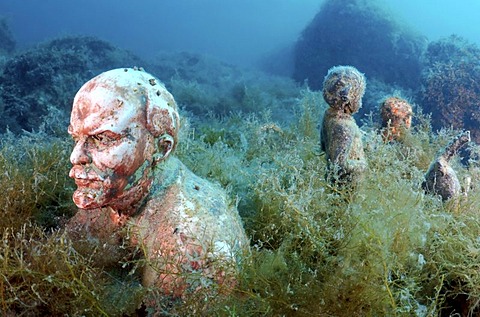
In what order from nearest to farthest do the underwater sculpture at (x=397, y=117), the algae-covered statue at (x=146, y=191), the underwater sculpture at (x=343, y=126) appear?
the algae-covered statue at (x=146, y=191), the underwater sculpture at (x=343, y=126), the underwater sculpture at (x=397, y=117)

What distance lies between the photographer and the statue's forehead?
2477mm

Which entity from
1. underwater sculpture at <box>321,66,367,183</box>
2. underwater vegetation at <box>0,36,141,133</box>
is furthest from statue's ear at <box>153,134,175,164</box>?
underwater vegetation at <box>0,36,141,133</box>

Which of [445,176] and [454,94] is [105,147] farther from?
[454,94]

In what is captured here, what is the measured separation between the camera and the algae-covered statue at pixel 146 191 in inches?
93.7

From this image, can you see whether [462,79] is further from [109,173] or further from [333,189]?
[109,173]

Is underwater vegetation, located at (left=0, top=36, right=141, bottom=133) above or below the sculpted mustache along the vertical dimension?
below

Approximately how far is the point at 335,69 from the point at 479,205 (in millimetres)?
1685

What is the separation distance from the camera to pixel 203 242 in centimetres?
246

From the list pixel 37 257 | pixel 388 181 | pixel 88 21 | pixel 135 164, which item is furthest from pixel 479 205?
pixel 88 21

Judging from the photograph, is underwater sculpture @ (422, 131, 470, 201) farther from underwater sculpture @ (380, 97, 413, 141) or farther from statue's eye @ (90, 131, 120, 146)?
statue's eye @ (90, 131, 120, 146)

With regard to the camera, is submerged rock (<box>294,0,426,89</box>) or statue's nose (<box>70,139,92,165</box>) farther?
submerged rock (<box>294,0,426,89</box>)

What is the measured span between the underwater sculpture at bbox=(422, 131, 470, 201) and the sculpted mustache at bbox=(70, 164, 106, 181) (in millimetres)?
2764

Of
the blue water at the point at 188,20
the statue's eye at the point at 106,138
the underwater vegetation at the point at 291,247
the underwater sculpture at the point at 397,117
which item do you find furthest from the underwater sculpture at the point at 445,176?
the blue water at the point at 188,20

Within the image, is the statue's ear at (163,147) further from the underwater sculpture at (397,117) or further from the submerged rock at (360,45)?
the submerged rock at (360,45)
